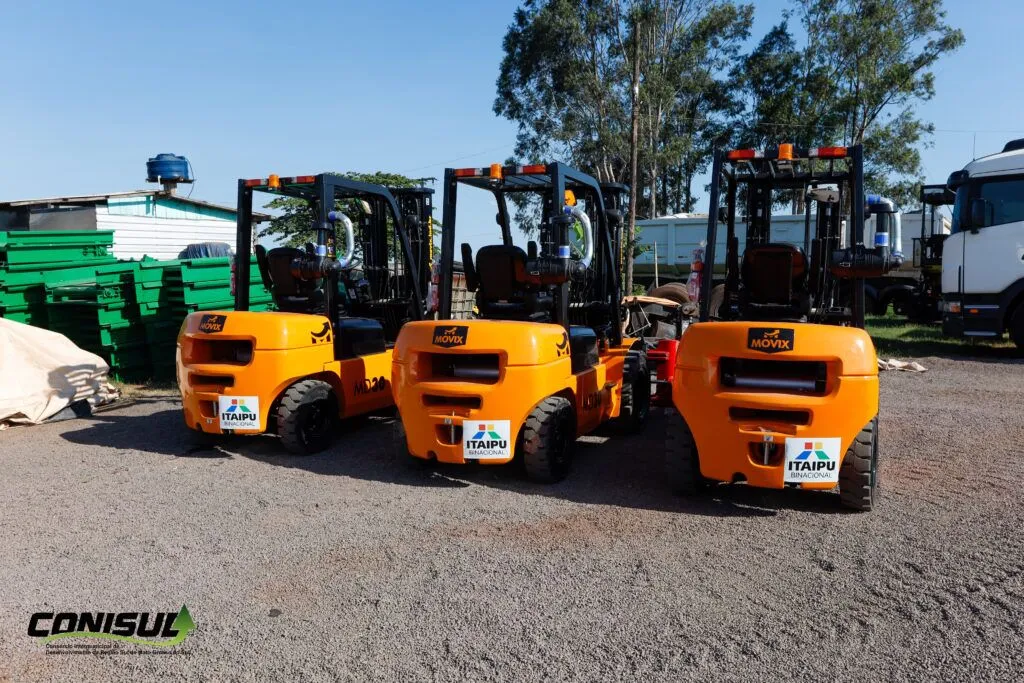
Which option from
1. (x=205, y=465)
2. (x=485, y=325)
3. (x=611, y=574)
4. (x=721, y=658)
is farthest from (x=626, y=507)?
(x=205, y=465)

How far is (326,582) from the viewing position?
4.46 m

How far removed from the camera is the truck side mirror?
13430mm

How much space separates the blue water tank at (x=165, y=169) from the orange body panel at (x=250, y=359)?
16492 millimetres

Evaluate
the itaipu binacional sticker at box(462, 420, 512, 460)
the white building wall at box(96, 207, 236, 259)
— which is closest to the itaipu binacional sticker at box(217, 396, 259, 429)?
the itaipu binacional sticker at box(462, 420, 512, 460)

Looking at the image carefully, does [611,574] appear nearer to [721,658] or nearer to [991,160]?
[721,658]

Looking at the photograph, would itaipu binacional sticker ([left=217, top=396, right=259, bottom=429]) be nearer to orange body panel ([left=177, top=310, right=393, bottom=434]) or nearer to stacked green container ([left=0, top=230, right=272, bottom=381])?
orange body panel ([left=177, top=310, right=393, bottom=434])

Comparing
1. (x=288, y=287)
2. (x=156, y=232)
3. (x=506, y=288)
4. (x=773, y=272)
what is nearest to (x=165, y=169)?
(x=156, y=232)

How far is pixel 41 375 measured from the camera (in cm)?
939

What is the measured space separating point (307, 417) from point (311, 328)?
2.67 feet

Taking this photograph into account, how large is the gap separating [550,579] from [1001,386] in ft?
30.0

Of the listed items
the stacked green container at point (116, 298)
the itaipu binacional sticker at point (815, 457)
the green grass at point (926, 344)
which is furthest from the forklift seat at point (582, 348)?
the green grass at point (926, 344)

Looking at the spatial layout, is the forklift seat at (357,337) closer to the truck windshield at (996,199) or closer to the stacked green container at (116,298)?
the stacked green container at (116,298)

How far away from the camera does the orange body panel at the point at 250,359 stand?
7.10 meters

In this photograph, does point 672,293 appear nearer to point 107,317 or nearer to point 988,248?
point 988,248
